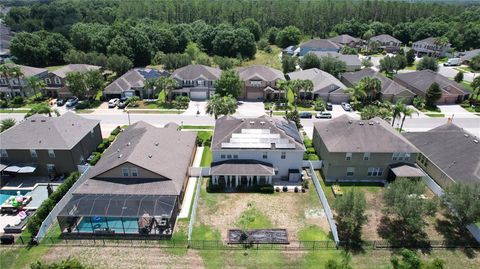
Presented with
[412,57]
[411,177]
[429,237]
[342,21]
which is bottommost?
[429,237]

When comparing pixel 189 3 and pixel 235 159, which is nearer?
pixel 235 159

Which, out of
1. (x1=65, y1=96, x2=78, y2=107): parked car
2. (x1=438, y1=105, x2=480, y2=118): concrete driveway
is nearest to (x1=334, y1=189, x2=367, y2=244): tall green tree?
(x1=438, y1=105, x2=480, y2=118): concrete driveway

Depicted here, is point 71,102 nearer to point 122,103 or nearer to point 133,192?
point 122,103

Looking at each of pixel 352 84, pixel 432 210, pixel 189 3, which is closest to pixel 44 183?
pixel 432 210

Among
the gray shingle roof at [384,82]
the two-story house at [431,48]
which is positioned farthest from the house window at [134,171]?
the two-story house at [431,48]

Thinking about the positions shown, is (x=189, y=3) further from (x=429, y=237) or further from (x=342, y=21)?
(x=429, y=237)

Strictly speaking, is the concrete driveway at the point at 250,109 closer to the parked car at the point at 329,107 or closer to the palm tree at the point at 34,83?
the parked car at the point at 329,107

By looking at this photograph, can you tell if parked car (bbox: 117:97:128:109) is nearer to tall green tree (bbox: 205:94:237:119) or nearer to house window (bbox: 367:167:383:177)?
tall green tree (bbox: 205:94:237:119)
